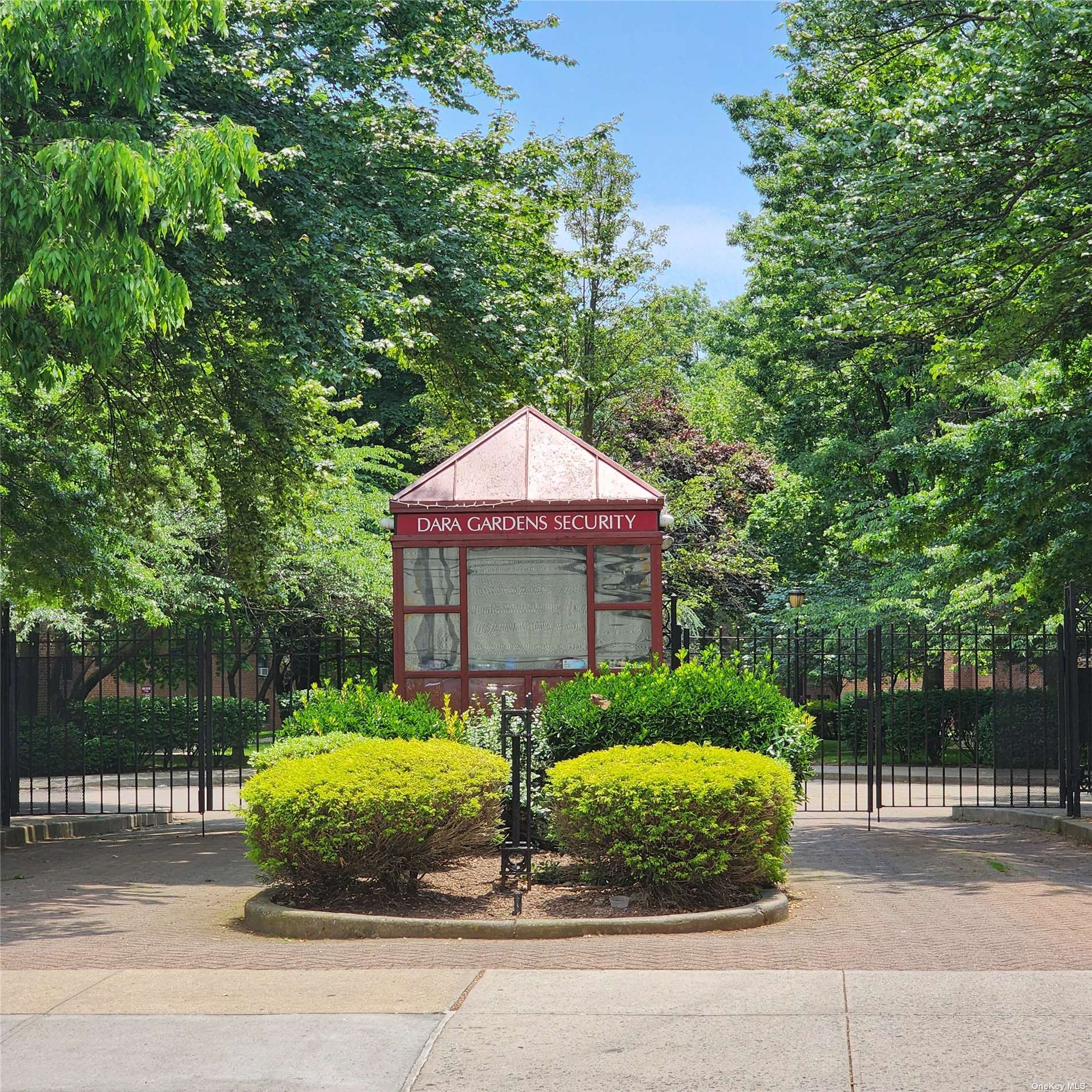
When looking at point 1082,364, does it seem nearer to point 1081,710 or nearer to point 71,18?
point 1081,710

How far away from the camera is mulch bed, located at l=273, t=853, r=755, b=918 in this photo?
866cm

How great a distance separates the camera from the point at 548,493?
12961 mm

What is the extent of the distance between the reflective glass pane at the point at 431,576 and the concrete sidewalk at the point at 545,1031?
6074 mm

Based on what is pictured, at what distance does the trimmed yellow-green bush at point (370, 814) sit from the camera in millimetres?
8406

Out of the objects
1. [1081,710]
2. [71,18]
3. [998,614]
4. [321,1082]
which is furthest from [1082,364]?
[321,1082]

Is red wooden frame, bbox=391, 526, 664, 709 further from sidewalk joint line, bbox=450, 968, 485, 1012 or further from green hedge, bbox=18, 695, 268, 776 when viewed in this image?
green hedge, bbox=18, 695, 268, 776

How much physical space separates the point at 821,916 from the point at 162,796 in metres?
14.3

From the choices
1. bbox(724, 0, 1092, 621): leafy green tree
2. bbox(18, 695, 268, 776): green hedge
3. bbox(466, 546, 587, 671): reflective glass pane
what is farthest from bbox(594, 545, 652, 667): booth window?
bbox(18, 695, 268, 776): green hedge

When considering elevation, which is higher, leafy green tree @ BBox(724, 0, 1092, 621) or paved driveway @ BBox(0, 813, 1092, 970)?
leafy green tree @ BBox(724, 0, 1092, 621)

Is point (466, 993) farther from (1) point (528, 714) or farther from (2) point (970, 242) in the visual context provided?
(2) point (970, 242)

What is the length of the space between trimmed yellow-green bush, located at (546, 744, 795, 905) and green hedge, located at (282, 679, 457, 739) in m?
1.82

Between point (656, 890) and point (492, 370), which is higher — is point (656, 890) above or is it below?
below

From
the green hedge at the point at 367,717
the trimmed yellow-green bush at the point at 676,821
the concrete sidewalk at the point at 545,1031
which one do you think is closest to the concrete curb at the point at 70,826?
the green hedge at the point at 367,717

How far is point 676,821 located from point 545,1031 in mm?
2730
